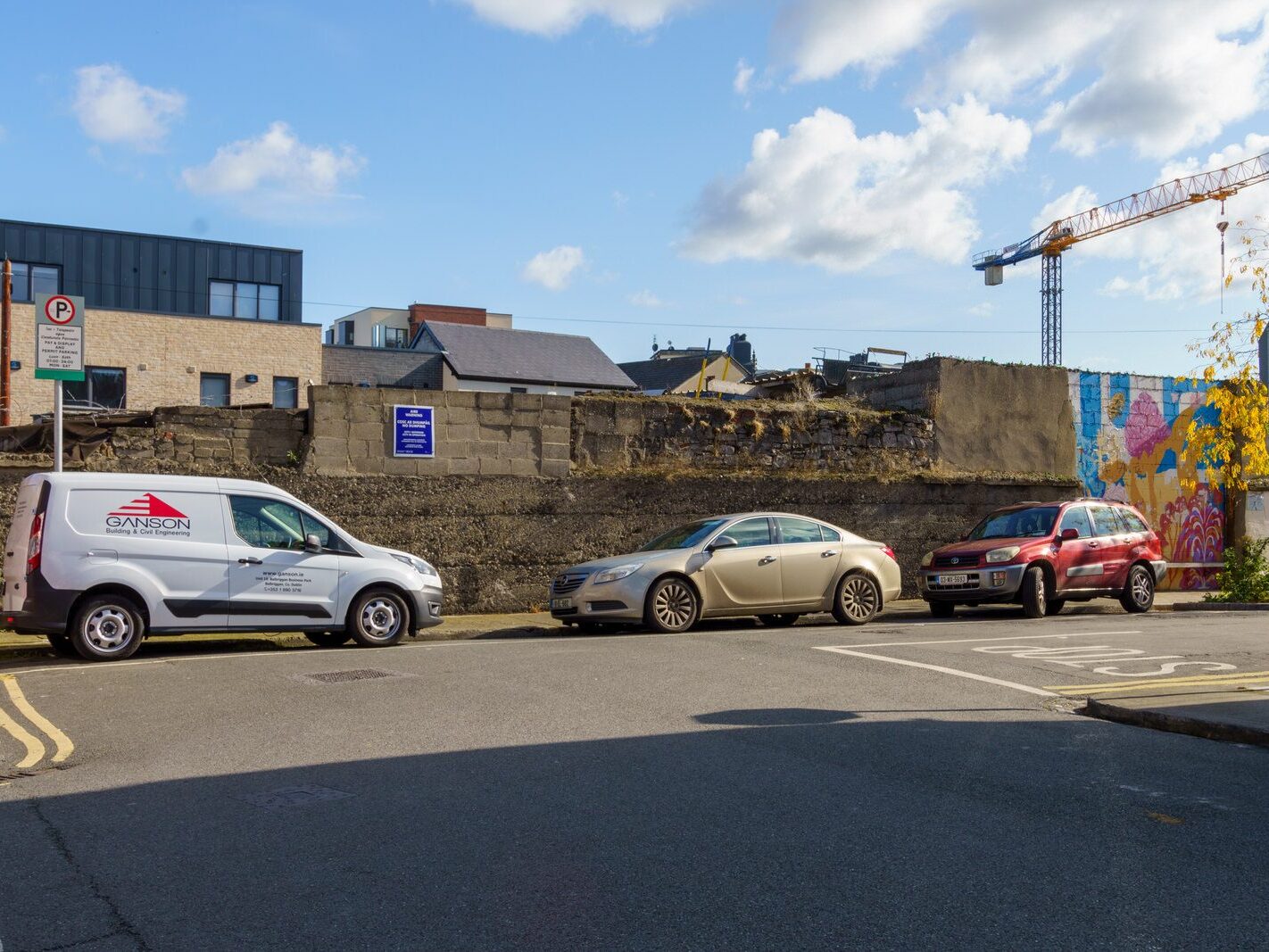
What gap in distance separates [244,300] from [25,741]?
36.2 m

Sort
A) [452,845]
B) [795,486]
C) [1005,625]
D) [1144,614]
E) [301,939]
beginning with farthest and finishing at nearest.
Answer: [795,486]
[1144,614]
[1005,625]
[452,845]
[301,939]

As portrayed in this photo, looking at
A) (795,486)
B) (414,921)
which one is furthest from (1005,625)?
(414,921)

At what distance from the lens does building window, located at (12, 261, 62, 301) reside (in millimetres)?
37969

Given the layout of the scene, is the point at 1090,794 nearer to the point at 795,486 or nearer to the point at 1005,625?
the point at 1005,625

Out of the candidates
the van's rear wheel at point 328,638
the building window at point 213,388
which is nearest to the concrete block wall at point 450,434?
the van's rear wheel at point 328,638

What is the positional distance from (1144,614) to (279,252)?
33.1m

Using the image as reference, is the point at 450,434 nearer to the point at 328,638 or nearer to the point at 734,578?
the point at 328,638

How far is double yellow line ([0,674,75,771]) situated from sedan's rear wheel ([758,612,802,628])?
31.4 ft

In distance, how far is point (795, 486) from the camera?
19984 mm

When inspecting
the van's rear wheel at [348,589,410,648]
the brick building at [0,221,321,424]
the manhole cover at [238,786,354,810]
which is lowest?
the manhole cover at [238,786,354,810]

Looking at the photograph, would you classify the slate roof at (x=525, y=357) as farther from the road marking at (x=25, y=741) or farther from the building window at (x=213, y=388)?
the road marking at (x=25, y=741)

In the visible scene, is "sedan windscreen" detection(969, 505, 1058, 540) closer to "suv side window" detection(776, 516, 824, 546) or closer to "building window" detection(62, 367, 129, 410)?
"suv side window" detection(776, 516, 824, 546)

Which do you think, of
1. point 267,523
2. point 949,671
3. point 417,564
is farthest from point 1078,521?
point 267,523

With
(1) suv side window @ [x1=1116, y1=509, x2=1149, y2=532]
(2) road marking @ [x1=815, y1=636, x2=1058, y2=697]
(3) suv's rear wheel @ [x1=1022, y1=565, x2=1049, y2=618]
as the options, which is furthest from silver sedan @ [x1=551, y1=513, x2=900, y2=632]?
(1) suv side window @ [x1=1116, y1=509, x2=1149, y2=532]
